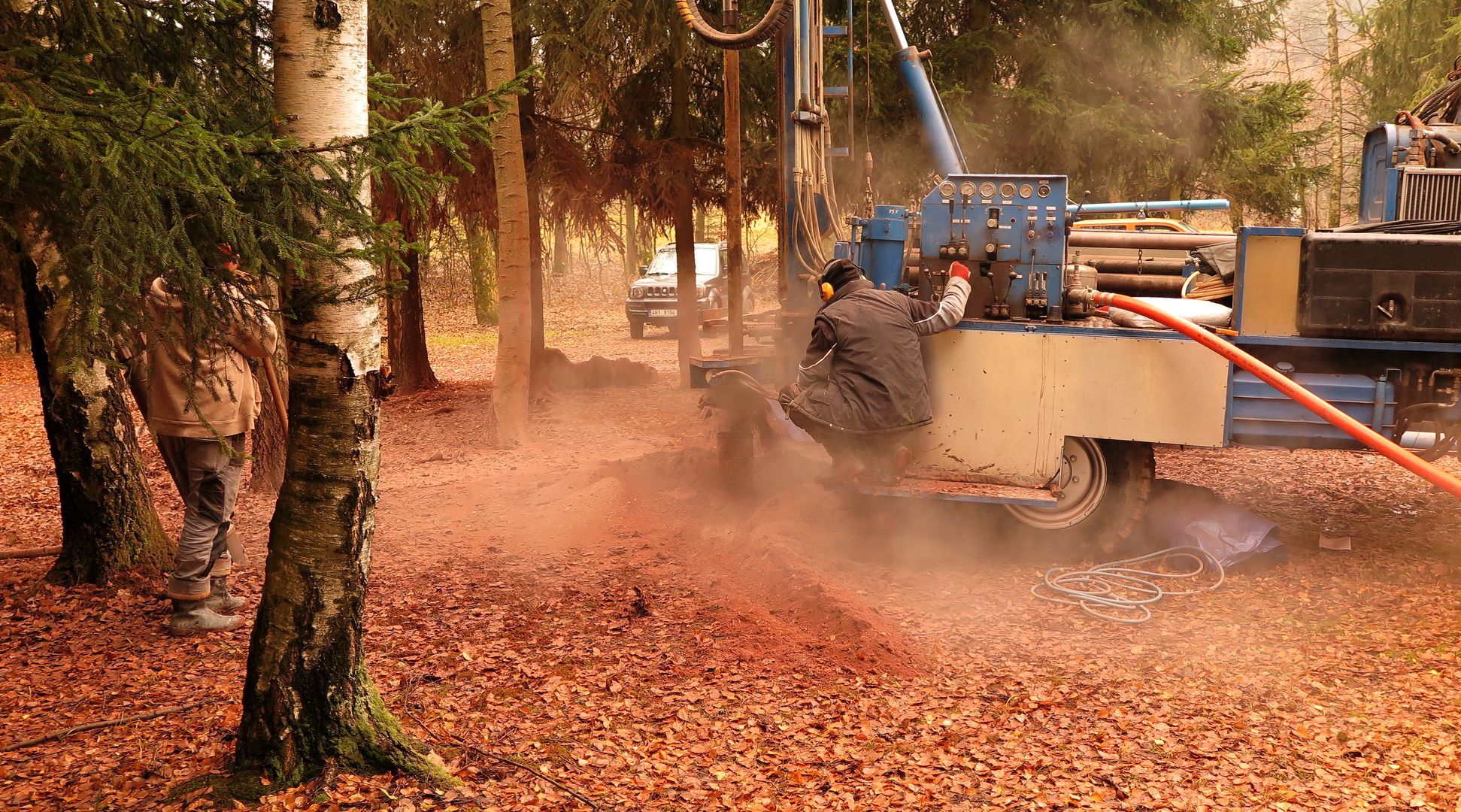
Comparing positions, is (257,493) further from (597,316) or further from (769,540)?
(597,316)

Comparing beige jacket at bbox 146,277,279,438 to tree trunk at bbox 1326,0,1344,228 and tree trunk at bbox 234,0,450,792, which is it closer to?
tree trunk at bbox 234,0,450,792

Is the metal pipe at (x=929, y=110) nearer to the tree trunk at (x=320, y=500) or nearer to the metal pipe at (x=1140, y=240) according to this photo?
the metal pipe at (x=1140, y=240)

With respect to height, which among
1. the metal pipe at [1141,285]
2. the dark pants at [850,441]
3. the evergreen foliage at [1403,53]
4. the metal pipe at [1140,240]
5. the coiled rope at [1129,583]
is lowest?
the coiled rope at [1129,583]

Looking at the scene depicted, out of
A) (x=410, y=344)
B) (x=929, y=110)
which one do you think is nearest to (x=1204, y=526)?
(x=929, y=110)

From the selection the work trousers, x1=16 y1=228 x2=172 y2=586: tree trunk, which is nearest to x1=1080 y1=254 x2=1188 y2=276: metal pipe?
the work trousers

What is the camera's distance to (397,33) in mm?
11695

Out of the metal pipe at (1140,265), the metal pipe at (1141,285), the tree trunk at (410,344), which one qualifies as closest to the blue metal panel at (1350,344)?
the metal pipe at (1141,285)

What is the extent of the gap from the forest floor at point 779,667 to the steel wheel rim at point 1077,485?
0.29 metres

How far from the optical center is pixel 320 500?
3676 mm

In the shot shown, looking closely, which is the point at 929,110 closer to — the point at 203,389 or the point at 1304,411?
the point at 1304,411

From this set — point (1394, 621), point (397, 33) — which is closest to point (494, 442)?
point (397, 33)

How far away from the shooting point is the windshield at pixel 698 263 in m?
24.6

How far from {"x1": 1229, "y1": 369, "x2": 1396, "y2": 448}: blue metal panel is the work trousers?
5.63 m

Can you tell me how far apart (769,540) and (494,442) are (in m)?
4.44
